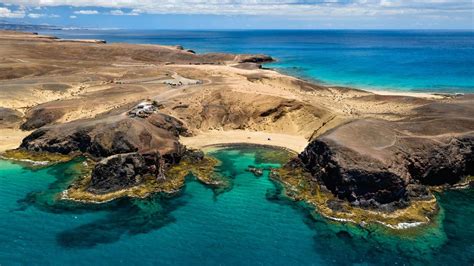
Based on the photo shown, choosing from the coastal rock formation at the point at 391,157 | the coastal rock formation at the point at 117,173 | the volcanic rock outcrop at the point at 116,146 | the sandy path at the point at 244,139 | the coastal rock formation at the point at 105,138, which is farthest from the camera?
the sandy path at the point at 244,139

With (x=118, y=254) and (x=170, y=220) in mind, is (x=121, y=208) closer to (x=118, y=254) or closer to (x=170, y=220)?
(x=170, y=220)

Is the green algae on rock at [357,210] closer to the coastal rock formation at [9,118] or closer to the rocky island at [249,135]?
the rocky island at [249,135]

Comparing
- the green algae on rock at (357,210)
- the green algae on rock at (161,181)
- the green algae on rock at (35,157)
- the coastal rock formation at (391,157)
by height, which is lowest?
the green algae on rock at (35,157)

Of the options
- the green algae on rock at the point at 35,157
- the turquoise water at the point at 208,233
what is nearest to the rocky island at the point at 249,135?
the green algae on rock at the point at 35,157

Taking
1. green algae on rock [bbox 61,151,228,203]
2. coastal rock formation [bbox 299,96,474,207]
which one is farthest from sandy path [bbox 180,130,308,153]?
coastal rock formation [bbox 299,96,474,207]

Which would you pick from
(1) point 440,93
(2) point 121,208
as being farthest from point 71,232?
(1) point 440,93

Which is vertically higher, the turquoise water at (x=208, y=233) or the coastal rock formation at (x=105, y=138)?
the coastal rock formation at (x=105, y=138)
